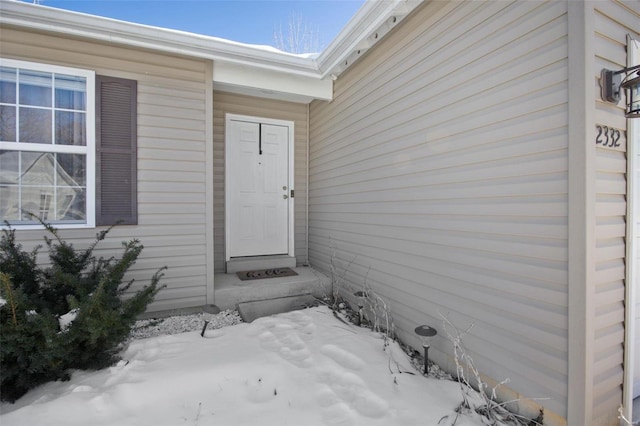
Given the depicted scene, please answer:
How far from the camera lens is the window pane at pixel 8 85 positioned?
2.76 meters

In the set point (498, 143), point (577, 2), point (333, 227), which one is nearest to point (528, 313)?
point (498, 143)

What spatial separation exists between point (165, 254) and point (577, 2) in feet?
12.5

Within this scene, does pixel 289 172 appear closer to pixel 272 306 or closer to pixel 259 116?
pixel 259 116

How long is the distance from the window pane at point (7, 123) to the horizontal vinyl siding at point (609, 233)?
445cm

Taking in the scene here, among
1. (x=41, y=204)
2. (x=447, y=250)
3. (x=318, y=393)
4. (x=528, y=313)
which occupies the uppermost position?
(x=41, y=204)

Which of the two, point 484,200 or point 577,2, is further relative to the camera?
point 484,200

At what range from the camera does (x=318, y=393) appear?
1879 millimetres

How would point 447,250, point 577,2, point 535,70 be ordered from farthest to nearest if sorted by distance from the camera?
point 447,250
point 535,70
point 577,2

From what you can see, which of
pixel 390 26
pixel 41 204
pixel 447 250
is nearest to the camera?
pixel 447 250

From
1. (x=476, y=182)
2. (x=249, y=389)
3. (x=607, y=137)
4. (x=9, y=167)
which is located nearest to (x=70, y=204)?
(x=9, y=167)

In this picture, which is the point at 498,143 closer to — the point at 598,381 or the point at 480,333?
the point at 480,333

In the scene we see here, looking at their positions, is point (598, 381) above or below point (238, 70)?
below

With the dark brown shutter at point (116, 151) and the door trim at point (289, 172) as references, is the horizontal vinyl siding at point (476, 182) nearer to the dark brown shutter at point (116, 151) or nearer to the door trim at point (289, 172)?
the door trim at point (289, 172)

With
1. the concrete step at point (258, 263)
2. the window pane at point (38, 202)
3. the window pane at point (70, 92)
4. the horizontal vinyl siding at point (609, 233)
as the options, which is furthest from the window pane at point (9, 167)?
the horizontal vinyl siding at point (609, 233)
